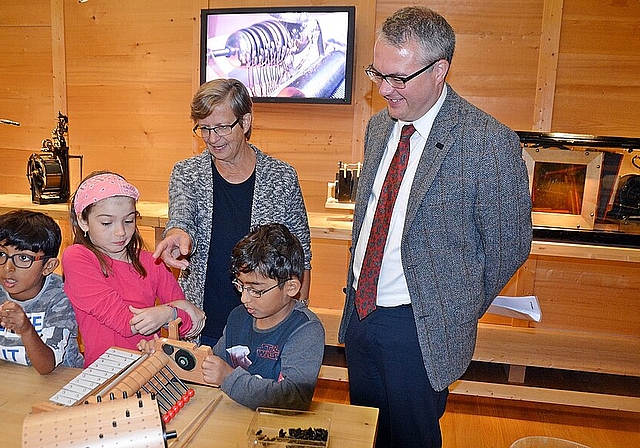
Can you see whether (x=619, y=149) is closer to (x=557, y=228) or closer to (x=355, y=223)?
(x=557, y=228)

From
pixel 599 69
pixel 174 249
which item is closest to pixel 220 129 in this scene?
pixel 174 249

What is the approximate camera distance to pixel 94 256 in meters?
1.64

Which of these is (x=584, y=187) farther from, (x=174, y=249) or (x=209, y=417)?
(x=209, y=417)

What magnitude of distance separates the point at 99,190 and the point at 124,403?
858 millimetres

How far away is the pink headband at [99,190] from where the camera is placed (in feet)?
5.29

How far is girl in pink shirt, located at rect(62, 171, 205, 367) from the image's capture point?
61.5 inches

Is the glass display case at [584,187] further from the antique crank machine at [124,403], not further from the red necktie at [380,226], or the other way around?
the antique crank machine at [124,403]

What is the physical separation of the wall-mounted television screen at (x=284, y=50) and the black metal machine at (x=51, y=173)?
890 mm

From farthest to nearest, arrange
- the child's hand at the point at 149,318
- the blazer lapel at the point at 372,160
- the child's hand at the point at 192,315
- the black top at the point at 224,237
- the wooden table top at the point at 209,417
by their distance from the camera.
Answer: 1. the black top at the point at 224,237
2. the blazer lapel at the point at 372,160
3. the child's hand at the point at 192,315
4. the child's hand at the point at 149,318
5. the wooden table top at the point at 209,417

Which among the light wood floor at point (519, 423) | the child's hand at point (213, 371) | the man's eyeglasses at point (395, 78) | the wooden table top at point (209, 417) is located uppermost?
the man's eyeglasses at point (395, 78)

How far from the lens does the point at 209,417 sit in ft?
4.15

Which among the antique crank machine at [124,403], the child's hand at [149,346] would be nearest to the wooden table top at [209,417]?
the antique crank machine at [124,403]

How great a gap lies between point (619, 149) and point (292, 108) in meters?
1.71

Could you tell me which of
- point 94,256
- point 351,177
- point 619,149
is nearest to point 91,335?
point 94,256
